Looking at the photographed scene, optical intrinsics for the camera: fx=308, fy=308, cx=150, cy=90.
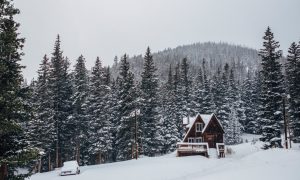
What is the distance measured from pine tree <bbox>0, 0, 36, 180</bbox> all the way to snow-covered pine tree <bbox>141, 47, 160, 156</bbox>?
1222 inches

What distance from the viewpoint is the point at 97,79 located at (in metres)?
53.0

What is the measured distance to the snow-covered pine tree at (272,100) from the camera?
4162 cm

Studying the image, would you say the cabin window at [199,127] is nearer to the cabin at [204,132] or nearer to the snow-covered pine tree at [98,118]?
the cabin at [204,132]

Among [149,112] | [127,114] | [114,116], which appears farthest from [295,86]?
[114,116]

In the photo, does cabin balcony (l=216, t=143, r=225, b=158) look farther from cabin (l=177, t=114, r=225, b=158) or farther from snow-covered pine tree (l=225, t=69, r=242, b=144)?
snow-covered pine tree (l=225, t=69, r=242, b=144)

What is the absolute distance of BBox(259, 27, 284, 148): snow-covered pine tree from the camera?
41.6 m

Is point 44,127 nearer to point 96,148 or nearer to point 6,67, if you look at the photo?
point 96,148

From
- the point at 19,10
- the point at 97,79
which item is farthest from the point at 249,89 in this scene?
the point at 19,10

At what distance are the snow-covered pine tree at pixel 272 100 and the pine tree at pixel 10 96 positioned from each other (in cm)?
3260

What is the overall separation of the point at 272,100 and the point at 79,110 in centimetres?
3053

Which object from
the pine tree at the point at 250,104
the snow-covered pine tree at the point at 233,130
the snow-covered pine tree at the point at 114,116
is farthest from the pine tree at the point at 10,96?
the pine tree at the point at 250,104

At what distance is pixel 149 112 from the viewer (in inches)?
2092

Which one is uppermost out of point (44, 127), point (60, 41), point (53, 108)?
point (60, 41)

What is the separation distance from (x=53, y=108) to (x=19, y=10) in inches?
1237
